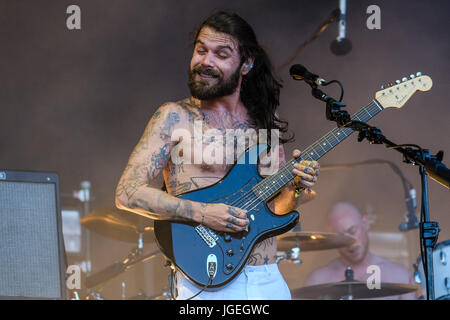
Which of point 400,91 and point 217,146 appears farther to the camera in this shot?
point 400,91

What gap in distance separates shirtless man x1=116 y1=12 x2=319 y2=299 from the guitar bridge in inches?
1.2

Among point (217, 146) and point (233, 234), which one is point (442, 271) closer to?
point (233, 234)

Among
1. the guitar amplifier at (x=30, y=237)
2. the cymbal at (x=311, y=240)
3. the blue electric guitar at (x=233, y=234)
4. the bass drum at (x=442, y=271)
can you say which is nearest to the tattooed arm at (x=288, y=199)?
the blue electric guitar at (x=233, y=234)

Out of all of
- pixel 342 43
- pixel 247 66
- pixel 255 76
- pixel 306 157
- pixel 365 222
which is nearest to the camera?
pixel 306 157

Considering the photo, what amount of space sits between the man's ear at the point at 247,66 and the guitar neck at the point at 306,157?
1.98 feet

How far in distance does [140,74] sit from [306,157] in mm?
3125

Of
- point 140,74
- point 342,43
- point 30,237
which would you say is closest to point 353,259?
point 342,43

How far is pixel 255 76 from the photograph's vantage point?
3232mm

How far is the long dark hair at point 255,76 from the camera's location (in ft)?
9.72

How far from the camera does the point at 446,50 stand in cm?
538

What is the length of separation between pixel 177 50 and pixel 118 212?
6.65ft

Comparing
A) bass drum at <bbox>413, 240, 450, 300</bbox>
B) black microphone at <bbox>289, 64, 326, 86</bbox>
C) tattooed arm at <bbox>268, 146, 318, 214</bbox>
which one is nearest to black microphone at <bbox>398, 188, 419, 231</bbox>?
bass drum at <bbox>413, 240, 450, 300</bbox>
